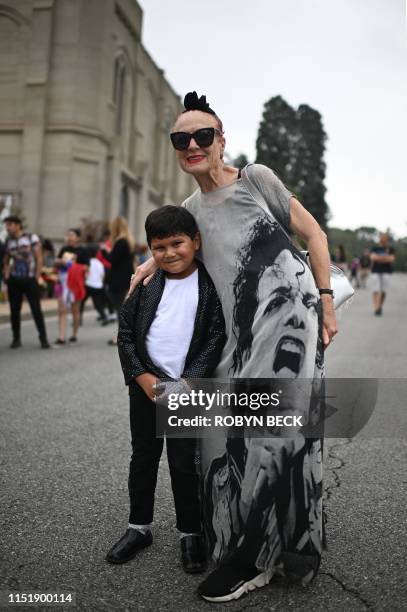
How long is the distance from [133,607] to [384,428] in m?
3.19

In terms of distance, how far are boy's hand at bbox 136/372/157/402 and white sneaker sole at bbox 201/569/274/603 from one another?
790 millimetres

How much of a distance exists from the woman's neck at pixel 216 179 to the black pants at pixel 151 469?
0.91 metres

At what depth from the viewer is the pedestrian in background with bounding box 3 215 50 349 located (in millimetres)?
8898

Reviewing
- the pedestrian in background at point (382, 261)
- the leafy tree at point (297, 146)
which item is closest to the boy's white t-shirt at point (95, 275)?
the pedestrian in background at point (382, 261)

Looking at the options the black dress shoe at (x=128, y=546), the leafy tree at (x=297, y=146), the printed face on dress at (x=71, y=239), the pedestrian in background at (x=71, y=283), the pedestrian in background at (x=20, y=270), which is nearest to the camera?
the black dress shoe at (x=128, y=546)

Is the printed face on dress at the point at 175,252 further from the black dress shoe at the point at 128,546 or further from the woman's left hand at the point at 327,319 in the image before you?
the black dress shoe at the point at 128,546

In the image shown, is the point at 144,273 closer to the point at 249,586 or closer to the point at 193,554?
the point at 193,554

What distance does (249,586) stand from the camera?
2.28 m

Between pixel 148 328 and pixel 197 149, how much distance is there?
0.77 m

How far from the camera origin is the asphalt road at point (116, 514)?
2.27 meters

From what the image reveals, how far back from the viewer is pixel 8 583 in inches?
90.3

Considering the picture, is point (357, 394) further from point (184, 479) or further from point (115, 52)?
point (115, 52)

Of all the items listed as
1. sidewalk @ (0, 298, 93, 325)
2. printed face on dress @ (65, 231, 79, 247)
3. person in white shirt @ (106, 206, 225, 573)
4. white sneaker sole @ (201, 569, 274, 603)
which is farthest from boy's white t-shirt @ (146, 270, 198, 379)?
sidewalk @ (0, 298, 93, 325)

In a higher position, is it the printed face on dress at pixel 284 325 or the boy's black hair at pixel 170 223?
the boy's black hair at pixel 170 223
